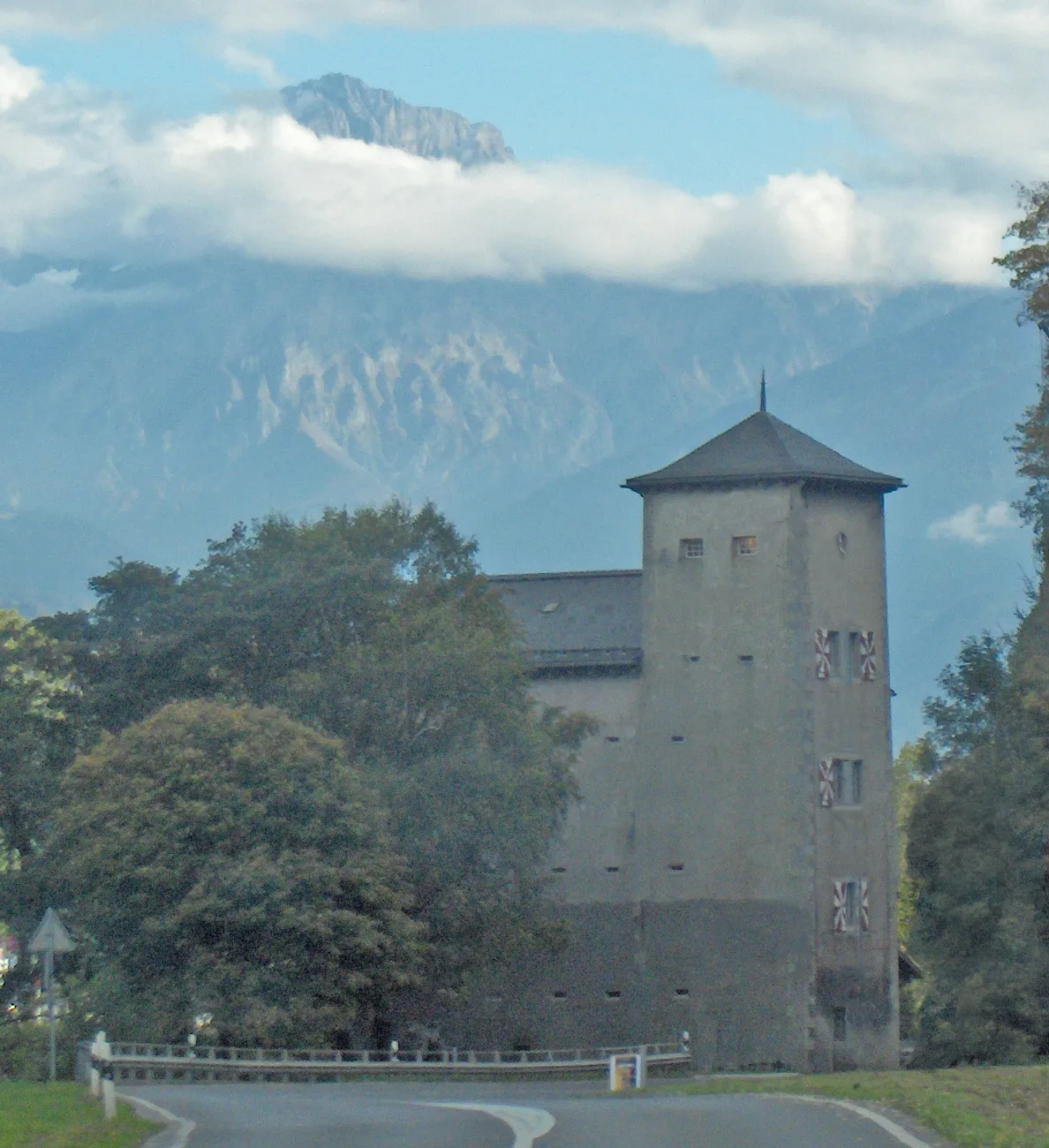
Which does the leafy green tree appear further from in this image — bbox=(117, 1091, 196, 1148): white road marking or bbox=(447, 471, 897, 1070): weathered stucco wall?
bbox=(117, 1091, 196, 1148): white road marking

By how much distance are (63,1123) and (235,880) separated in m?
21.6

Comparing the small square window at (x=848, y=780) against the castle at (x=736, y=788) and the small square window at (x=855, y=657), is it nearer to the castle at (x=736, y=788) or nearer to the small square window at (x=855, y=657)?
the castle at (x=736, y=788)

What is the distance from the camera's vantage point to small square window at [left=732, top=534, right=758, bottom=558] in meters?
67.6

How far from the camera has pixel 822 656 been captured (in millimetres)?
66562

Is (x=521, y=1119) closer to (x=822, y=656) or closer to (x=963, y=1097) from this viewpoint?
(x=963, y=1097)

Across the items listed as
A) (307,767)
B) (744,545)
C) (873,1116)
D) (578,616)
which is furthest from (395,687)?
(873,1116)

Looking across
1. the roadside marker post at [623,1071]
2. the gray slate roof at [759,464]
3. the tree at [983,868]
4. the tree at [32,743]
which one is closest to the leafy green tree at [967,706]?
the tree at [983,868]

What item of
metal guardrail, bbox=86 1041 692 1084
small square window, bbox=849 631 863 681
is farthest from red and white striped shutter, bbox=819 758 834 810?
metal guardrail, bbox=86 1041 692 1084

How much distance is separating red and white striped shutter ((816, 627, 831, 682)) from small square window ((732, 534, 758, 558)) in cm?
321

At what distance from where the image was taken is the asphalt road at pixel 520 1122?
18828mm

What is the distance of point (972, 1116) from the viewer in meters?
20.0

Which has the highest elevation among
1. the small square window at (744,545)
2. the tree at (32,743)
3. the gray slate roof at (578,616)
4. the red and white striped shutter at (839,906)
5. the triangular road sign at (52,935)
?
the small square window at (744,545)

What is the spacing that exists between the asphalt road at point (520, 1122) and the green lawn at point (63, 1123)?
0.67 meters

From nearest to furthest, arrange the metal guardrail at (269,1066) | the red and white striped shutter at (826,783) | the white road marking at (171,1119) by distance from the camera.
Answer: the white road marking at (171,1119), the metal guardrail at (269,1066), the red and white striped shutter at (826,783)
